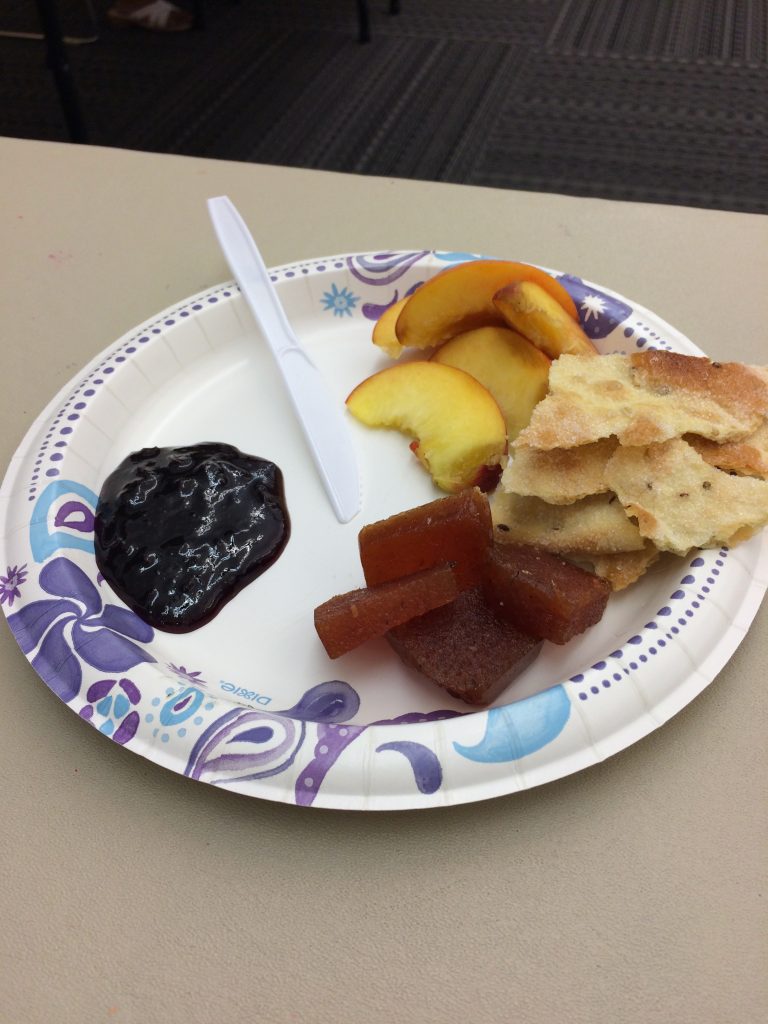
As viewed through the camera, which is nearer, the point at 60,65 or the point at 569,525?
the point at 569,525

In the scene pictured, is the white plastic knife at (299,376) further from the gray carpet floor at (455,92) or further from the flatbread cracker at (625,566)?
the gray carpet floor at (455,92)

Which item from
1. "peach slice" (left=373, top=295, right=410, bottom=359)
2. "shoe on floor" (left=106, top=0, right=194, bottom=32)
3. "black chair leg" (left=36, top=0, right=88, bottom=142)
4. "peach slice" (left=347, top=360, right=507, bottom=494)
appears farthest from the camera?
"shoe on floor" (left=106, top=0, right=194, bottom=32)

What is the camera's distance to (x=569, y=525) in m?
0.81

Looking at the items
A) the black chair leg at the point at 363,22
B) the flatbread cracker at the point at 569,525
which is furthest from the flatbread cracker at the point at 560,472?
the black chair leg at the point at 363,22

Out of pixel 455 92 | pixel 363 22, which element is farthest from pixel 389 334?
pixel 363 22

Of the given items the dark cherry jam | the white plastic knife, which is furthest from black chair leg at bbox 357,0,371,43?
the dark cherry jam

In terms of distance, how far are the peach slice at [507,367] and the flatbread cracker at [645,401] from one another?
7 cm

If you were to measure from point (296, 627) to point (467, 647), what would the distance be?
0.21m

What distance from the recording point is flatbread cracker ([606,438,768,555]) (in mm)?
752

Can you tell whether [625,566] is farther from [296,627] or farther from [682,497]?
[296,627]

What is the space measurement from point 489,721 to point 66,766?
1.37ft

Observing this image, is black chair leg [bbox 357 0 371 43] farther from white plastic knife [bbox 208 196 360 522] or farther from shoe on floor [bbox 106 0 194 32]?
white plastic knife [bbox 208 196 360 522]

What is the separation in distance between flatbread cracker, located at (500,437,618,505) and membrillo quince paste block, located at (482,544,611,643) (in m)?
0.07

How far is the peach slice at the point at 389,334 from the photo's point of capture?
1083 mm
